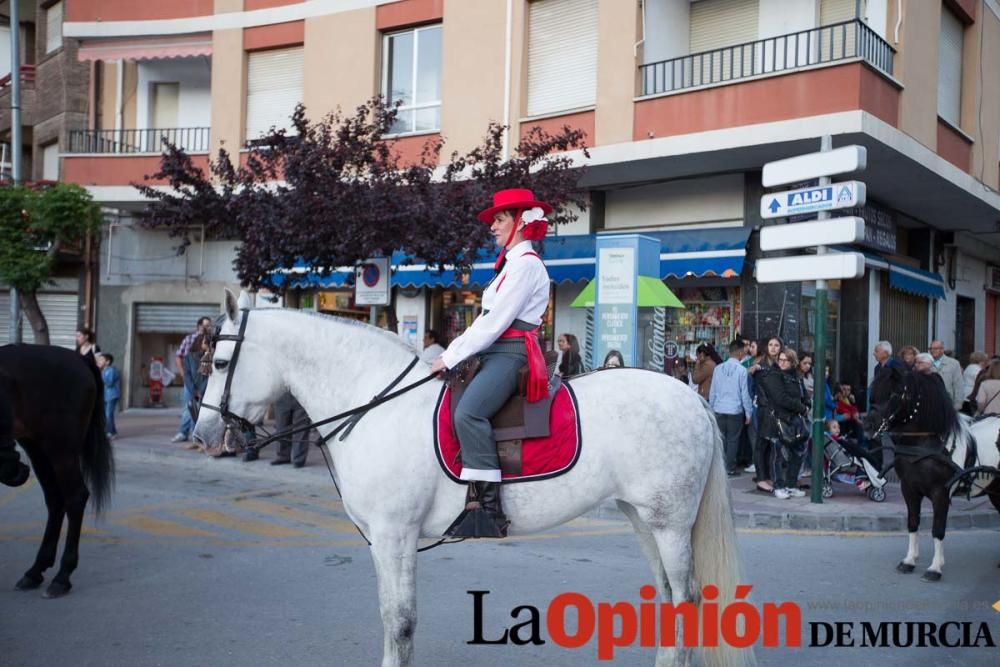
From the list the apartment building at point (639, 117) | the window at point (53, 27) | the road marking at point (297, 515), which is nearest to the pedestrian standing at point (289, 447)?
the road marking at point (297, 515)

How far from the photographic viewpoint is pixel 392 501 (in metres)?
3.83

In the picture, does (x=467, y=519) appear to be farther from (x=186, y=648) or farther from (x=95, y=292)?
(x=95, y=292)

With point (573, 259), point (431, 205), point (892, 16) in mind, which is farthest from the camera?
point (573, 259)

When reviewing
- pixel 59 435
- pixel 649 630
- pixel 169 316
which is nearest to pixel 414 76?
pixel 169 316

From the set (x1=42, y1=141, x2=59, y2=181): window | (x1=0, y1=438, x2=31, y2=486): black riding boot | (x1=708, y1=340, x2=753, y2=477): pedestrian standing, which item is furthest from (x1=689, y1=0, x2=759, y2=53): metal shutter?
A: (x1=42, y1=141, x2=59, y2=181): window

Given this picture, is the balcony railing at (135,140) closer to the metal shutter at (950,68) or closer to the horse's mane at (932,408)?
Answer: the metal shutter at (950,68)

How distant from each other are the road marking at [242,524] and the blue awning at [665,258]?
15.7ft

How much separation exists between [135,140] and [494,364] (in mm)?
19607

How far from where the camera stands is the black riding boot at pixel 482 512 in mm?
3918

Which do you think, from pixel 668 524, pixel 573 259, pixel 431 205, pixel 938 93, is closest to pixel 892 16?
pixel 938 93

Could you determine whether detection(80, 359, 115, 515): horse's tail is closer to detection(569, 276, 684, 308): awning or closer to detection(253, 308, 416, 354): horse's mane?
detection(253, 308, 416, 354): horse's mane

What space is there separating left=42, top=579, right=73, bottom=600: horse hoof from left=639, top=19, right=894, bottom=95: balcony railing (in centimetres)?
1126

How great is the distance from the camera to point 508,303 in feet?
12.8

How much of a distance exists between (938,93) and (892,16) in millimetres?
2524
